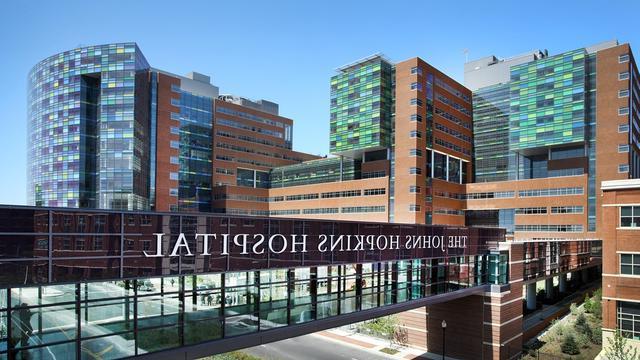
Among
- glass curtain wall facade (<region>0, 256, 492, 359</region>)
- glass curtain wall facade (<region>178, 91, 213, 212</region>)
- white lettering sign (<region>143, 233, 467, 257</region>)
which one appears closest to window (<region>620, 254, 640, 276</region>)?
white lettering sign (<region>143, 233, 467, 257</region>)

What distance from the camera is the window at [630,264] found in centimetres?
3331

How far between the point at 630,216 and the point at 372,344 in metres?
22.9

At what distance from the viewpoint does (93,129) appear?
82.4 m

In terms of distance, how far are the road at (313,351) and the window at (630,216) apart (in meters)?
20.7

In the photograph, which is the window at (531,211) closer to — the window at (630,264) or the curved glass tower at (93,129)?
the window at (630,264)

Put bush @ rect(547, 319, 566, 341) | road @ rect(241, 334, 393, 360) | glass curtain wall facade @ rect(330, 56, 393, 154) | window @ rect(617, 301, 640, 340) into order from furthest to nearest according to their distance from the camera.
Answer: glass curtain wall facade @ rect(330, 56, 393, 154), bush @ rect(547, 319, 566, 341), road @ rect(241, 334, 393, 360), window @ rect(617, 301, 640, 340)

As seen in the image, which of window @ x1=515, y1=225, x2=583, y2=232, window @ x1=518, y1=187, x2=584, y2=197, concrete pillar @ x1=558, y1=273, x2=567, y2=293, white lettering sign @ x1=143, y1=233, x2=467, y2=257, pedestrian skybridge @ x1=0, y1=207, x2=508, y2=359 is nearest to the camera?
pedestrian skybridge @ x1=0, y1=207, x2=508, y2=359

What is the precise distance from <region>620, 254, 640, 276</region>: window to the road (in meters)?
19.0

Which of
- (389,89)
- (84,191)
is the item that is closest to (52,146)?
(84,191)

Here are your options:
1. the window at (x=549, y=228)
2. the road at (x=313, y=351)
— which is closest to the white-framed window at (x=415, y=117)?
the window at (x=549, y=228)

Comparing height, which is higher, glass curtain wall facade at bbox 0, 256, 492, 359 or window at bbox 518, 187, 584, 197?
window at bbox 518, 187, 584, 197

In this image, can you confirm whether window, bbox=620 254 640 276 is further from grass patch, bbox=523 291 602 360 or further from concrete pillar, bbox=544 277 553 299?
concrete pillar, bbox=544 277 553 299

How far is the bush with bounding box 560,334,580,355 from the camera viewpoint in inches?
1346

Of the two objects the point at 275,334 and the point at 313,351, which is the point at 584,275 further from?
the point at 275,334
